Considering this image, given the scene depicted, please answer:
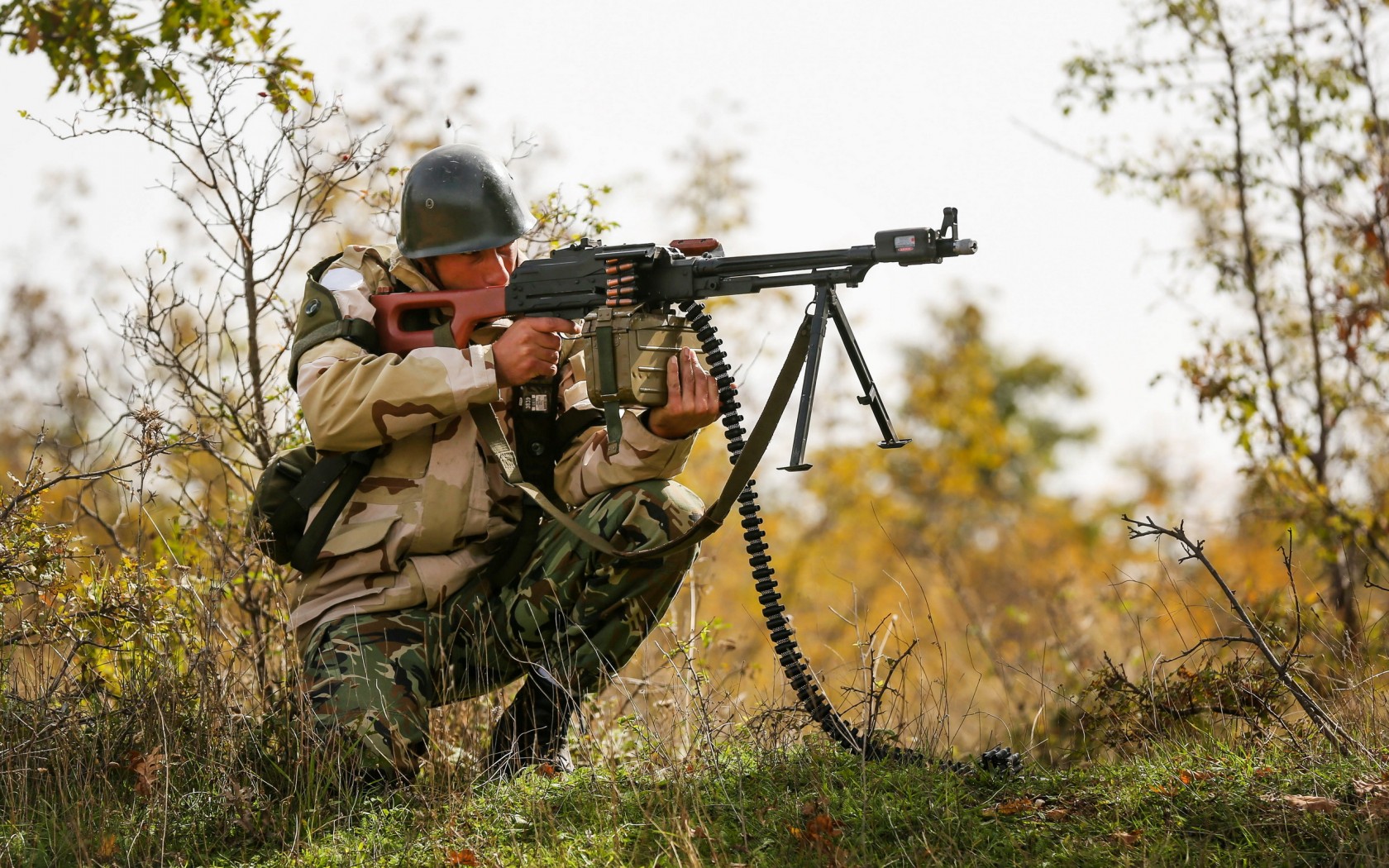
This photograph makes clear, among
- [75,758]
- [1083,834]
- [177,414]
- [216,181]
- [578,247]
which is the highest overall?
[216,181]

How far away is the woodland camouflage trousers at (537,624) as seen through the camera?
4.60m

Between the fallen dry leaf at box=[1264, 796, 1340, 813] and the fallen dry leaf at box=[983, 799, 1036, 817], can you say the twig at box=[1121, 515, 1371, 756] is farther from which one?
the fallen dry leaf at box=[983, 799, 1036, 817]

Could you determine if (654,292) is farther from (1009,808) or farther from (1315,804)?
(1315,804)

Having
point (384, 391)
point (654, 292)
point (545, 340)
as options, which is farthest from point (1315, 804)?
point (384, 391)

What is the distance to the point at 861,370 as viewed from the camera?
4277 mm

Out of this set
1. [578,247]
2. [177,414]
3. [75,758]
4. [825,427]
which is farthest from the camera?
[825,427]

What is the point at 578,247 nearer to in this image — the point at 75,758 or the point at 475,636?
the point at 475,636

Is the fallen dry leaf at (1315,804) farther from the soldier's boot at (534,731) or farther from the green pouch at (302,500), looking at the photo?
the green pouch at (302,500)

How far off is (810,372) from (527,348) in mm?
1037

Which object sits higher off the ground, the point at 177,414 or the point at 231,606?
the point at 177,414

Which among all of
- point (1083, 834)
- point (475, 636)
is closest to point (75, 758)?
point (475, 636)

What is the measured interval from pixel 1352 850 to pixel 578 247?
2.86 meters

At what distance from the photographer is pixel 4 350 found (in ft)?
50.3

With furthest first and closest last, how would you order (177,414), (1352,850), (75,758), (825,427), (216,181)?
1. (825,427)
2. (177,414)
3. (216,181)
4. (75,758)
5. (1352,850)
